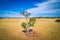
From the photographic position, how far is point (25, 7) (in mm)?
1974

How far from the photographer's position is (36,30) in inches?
77.0

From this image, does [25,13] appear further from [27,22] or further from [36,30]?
[36,30]

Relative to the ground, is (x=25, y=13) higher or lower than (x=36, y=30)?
higher

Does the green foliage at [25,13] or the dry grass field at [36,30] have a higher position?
the green foliage at [25,13]

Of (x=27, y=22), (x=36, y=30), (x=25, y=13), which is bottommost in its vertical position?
(x=36, y=30)

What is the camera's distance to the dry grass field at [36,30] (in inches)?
76.7

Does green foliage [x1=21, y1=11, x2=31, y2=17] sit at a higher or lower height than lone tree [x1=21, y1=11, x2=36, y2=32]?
higher

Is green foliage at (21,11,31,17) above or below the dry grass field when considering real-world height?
above

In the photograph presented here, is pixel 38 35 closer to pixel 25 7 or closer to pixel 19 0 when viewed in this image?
pixel 25 7

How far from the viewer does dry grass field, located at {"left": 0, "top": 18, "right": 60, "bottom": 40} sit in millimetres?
1949

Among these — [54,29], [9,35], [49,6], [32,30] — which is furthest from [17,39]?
[49,6]

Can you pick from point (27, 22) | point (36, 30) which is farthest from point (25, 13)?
point (36, 30)

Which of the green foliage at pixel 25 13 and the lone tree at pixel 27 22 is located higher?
the green foliage at pixel 25 13

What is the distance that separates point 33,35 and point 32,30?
8cm
